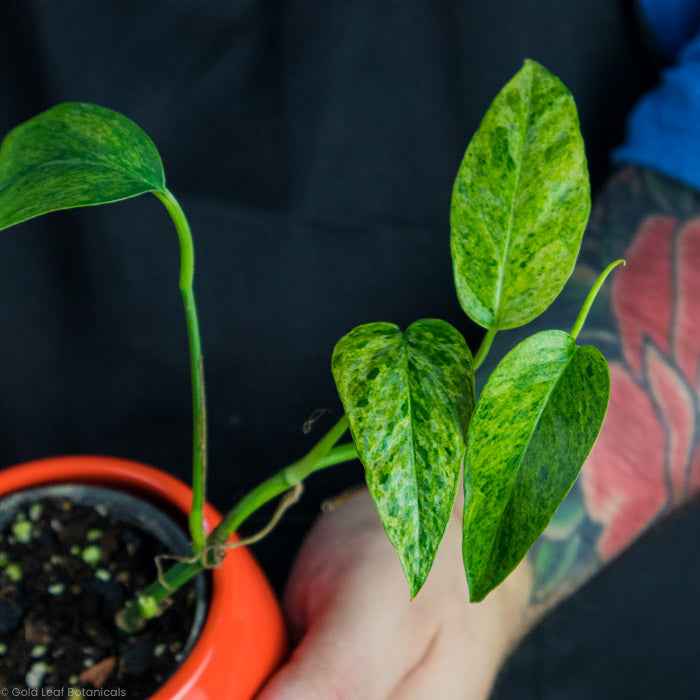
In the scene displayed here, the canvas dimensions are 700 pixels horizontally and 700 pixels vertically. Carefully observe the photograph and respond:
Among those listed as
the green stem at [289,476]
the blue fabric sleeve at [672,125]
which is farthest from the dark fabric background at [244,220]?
the green stem at [289,476]

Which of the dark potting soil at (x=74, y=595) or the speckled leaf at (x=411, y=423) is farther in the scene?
the dark potting soil at (x=74, y=595)

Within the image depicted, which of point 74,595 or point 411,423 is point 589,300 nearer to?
point 411,423

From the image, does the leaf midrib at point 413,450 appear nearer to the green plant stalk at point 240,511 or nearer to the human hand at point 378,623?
the green plant stalk at point 240,511

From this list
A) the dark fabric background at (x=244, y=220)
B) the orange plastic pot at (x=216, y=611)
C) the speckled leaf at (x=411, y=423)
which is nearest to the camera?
the speckled leaf at (x=411, y=423)

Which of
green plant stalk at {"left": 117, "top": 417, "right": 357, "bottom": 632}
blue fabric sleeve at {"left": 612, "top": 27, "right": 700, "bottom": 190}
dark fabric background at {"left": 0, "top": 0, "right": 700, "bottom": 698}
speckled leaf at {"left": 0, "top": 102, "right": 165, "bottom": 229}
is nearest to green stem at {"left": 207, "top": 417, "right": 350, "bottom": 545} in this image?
green plant stalk at {"left": 117, "top": 417, "right": 357, "bottom": 632}

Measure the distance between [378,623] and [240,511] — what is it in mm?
146

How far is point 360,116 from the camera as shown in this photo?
725mm

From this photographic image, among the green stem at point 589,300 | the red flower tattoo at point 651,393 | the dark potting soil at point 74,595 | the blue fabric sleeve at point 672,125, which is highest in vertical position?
the green stem at point 589,300

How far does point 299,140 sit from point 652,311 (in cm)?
38

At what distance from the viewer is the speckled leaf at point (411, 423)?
238 millimetres

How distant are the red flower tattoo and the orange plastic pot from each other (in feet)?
1.15

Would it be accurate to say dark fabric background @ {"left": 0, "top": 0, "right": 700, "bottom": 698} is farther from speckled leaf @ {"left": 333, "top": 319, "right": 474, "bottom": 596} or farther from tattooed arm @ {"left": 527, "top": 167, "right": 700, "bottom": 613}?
speckled leaf @ {"left": 333, "top": 319, "right": 474, "bottom": 596}

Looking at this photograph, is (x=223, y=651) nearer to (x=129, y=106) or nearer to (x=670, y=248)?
(x=129, y=106)

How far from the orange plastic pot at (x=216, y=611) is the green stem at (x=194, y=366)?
0.12 feet
